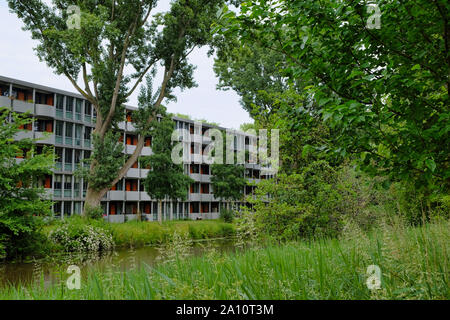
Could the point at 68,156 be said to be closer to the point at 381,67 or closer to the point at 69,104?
the point at 69,104

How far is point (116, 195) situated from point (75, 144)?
7.13 m

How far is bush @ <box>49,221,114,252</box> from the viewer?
1972 cm

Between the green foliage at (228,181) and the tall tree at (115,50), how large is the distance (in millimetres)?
19870

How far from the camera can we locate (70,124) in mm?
→ 39562

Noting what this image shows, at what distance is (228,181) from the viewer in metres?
44.9

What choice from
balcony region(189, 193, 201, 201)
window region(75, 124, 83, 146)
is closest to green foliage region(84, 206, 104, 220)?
window region(75, 124, 83, 146)

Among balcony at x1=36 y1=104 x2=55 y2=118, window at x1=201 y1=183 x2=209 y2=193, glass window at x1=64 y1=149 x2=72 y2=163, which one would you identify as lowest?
window at x1=201 y1=183 x2=209 y2=193

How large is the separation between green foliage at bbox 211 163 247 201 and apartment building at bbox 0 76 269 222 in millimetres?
4545

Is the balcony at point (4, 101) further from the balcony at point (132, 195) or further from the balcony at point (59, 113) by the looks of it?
the balcony at point (132, 195)
